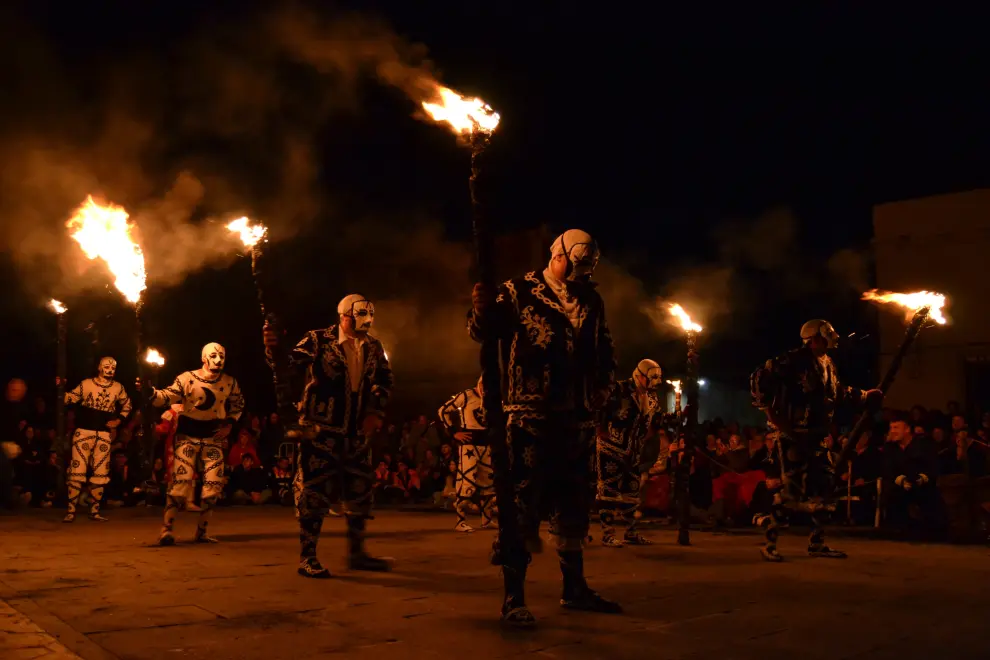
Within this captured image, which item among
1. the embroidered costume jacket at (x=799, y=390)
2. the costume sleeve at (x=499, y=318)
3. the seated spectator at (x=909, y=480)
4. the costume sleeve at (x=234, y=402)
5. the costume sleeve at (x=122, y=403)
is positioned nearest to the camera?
the costume sleeve at (x=499, y=318)

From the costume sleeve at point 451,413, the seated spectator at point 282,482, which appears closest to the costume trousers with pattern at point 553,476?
the costume sleeve at point 451,413

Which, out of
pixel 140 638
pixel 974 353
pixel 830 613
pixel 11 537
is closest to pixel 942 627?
pixel 830 613

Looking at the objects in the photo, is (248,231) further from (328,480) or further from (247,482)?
(247,482)

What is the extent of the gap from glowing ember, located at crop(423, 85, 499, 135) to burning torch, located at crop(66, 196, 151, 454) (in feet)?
21.3

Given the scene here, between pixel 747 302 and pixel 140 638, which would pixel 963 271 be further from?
pixel 140 638

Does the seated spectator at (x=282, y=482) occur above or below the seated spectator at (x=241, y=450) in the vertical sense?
below

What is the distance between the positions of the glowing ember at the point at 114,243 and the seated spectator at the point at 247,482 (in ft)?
20.3

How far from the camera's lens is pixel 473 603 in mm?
6004

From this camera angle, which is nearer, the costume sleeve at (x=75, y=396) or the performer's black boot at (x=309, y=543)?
the performer's black boot at (x=309, y=543)

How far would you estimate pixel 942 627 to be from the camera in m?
5.32

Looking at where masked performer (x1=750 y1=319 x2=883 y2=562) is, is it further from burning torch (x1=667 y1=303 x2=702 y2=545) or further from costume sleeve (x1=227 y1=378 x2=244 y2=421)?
costume sleeve (x1=227 y1=378 x2=244 y2=421)

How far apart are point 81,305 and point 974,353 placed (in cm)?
1964

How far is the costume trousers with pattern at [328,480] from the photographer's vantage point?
7348 millimetres

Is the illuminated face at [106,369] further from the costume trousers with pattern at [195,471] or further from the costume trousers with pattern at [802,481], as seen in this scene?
the costume trousers with pattern at [802,481]
